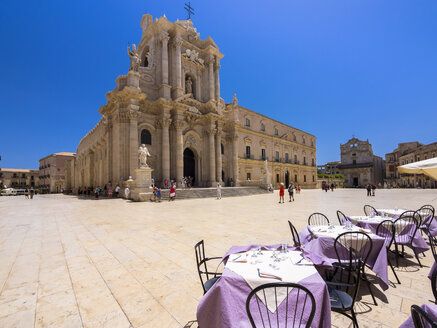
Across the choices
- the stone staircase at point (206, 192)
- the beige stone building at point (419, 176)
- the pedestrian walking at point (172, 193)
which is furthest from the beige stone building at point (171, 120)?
the beige stone building at point (419, 176)

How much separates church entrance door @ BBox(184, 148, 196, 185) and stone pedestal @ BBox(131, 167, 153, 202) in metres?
8.67

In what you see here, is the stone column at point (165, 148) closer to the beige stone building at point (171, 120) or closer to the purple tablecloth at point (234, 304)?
the beige stone building at point (171, 120)

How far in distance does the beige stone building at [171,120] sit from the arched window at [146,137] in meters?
0.10

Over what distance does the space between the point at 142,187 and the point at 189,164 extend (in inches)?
381

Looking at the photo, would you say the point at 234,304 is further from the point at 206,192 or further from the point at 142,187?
the point at 206,192

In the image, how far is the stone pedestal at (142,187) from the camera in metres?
14.5

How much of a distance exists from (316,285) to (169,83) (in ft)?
77.1

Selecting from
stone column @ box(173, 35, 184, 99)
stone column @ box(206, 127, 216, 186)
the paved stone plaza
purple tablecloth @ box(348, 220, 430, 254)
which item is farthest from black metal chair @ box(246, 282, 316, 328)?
stone column @ box(173, 35, 184, 99)

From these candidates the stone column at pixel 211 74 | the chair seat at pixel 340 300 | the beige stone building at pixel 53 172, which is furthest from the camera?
the beige stone building at pixel 53 172

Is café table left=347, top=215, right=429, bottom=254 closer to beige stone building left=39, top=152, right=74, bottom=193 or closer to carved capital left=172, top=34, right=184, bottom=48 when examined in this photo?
carved capital left=172, top=34, right=184, bottom=48

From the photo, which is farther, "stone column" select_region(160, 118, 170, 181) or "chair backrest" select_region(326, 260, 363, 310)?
"stone column" select_region(160, 118, 170, 181)

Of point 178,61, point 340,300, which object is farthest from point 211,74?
point 340,300

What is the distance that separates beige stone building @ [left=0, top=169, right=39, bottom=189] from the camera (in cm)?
5522

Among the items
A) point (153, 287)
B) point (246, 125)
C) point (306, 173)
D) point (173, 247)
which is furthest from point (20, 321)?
point (306, 173)
